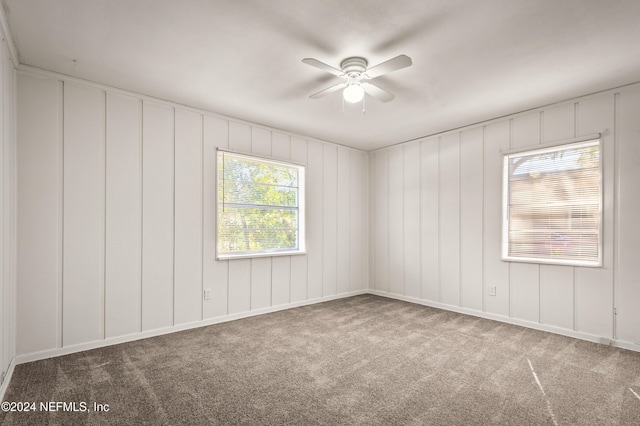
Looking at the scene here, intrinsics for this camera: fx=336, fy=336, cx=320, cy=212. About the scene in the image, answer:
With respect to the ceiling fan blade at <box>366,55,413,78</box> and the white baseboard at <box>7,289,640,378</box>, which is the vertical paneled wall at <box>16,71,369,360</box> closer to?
the white baseboard at <box>7,289,640,378</box>

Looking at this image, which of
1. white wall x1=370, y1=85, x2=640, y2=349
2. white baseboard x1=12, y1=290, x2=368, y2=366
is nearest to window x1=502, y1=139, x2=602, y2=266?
white wall x1=370, y1=85, x2=640, y2=349

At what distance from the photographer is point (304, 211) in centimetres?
507

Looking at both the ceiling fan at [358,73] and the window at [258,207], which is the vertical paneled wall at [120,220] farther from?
the ceiling fan at [358,73]

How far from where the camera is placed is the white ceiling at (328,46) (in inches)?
85.1

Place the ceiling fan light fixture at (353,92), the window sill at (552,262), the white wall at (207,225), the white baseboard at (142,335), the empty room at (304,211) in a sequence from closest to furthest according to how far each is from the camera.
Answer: the empty room at (304,211)
the ceiling fan light fixture at (353,92)
the white baseboard at (142,335)
the white wall at (207,225)
the window sill at (552,262)

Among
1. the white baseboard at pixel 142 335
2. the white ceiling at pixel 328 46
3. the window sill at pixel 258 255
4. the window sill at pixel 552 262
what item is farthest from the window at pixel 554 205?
the white baseboard at pixel 142 335

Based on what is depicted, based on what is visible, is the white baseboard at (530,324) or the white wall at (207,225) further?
the white baseboard at (530,324)

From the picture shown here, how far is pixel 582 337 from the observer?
3516mm

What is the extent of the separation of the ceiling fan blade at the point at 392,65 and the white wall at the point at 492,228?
2367 millimetres

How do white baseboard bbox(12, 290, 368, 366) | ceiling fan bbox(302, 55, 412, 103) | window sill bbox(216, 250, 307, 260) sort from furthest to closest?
window sill bbox(216, 250, 307, 260), white baseboard bbox(12, 290, 368, 366), ceiling fan bbox(302, 55, 412, 103)

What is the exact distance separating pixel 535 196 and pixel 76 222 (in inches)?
194

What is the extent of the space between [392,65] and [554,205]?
2.72 meters

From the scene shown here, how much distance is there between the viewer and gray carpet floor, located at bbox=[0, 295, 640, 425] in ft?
6.84

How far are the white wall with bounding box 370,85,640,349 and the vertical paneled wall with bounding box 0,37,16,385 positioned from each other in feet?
15.2
